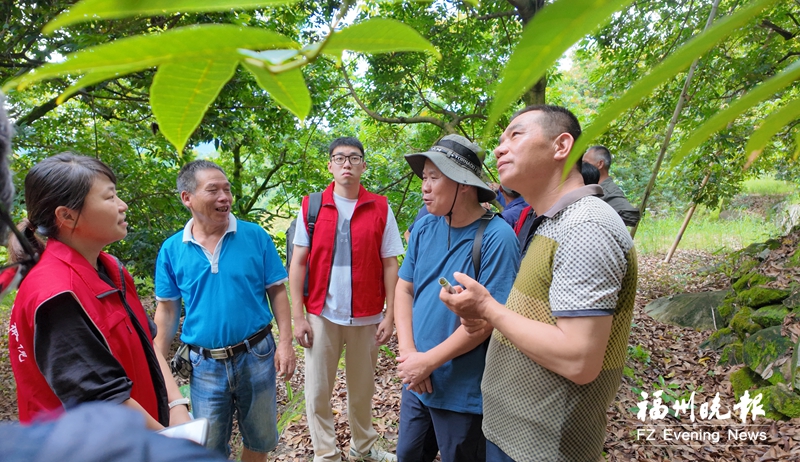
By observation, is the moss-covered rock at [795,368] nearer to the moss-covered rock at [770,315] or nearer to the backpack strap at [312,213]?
the moss-covered rock at [770,315]

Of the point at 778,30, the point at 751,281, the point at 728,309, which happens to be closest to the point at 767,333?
the point at 728,309

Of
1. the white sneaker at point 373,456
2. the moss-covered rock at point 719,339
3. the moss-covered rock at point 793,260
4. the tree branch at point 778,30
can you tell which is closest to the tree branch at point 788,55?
the tree branch at point 778,30

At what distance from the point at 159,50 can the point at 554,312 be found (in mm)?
1275

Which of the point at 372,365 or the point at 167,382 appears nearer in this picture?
the point at 167,382

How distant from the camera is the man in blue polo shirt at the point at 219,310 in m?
2.37

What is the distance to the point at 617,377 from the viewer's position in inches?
60.6

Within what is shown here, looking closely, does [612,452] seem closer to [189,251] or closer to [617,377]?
[617,377]

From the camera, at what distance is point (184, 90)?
1.03 feet

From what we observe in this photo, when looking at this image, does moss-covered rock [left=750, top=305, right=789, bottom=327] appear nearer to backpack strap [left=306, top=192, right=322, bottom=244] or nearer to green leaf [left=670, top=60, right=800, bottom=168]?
backpack strap [left=306, top=192, right=322, bottom=244]

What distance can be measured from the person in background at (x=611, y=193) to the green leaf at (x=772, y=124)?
311 centimetres

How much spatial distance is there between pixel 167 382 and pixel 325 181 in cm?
455

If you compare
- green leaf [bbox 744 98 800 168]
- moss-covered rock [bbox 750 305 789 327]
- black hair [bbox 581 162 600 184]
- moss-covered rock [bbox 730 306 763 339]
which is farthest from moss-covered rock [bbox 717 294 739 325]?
green leaf [bbox 744 98 800 168]

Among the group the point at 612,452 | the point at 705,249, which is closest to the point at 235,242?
the point at 612,452

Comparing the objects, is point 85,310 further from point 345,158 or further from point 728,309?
point 728,309
